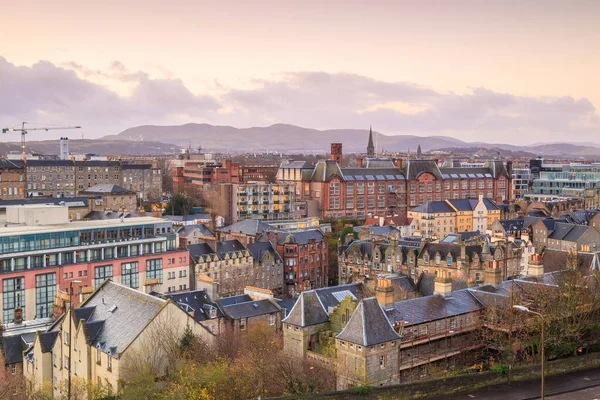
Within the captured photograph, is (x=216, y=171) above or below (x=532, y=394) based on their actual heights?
above

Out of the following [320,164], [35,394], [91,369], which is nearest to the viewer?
[35,394]

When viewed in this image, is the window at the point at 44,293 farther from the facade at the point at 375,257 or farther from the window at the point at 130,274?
the facade at the point at 375,257

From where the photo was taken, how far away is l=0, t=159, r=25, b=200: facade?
17788cm

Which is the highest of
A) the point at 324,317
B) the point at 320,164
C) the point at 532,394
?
the point at 320,164

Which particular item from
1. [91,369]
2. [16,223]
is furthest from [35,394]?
[16,223]

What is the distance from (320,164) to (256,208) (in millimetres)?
23127

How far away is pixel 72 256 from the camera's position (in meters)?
96.8

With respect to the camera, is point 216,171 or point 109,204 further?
point 216,171

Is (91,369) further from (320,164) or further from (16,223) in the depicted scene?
(320,164)

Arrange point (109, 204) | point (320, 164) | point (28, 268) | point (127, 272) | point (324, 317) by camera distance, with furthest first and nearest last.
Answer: point (320, 164)
point (109, 204)
point (127, 272)
point (28, 268)
point (324, 317)

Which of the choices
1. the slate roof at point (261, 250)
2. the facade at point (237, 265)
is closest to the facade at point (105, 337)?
the facade at point (237, 265)

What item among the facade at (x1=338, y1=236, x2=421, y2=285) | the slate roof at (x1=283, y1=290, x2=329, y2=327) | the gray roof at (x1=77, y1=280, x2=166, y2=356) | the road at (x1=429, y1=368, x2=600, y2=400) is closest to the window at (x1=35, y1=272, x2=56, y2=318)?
the gray roof at (x1=77, y1=280, x2=166, y2=356)

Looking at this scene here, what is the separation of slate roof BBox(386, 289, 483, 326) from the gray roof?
74.8 ft

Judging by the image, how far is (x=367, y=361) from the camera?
56031mm
